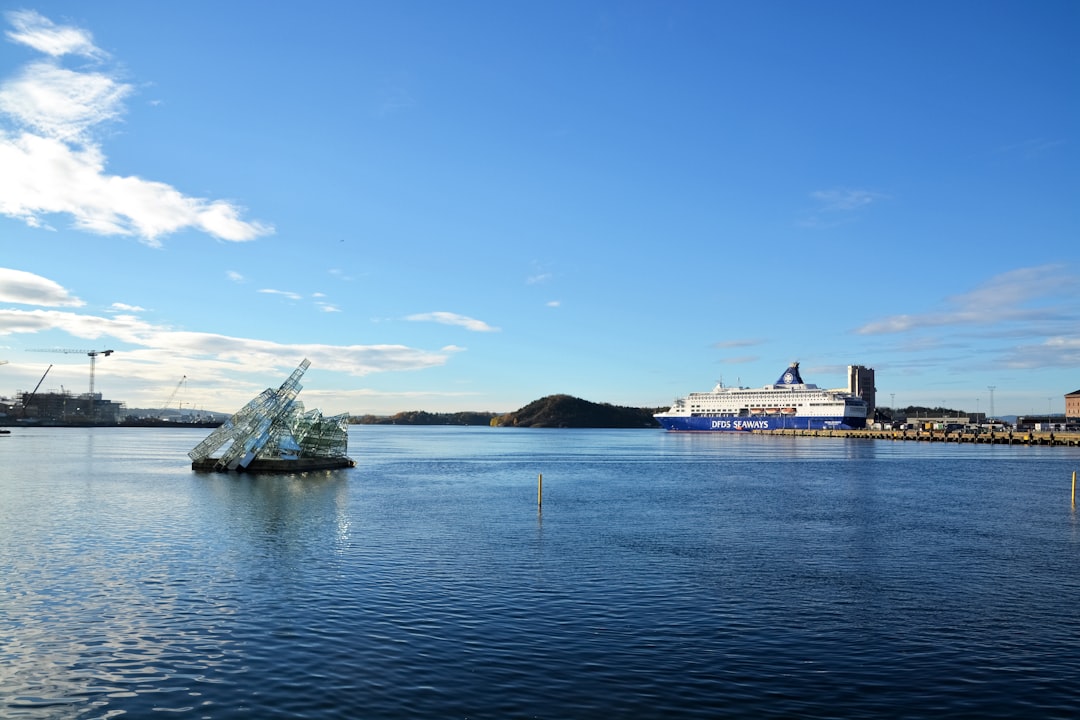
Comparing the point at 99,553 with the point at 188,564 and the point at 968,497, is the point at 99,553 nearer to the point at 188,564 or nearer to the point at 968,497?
the point at 188,564

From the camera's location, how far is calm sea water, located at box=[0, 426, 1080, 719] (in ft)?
57.4

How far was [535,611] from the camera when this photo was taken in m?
24.9

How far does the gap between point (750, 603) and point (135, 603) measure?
21.3 m

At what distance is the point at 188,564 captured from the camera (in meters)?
32.4

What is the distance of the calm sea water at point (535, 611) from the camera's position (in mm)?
17484

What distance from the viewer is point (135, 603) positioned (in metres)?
25.5

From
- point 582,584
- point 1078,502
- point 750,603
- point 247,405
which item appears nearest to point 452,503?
point 582,584

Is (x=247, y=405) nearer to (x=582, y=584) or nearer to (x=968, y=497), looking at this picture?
(x=582, y=584)

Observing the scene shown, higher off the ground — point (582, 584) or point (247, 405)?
point (247, 405)

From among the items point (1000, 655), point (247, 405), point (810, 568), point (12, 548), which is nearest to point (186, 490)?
point (247, 405)

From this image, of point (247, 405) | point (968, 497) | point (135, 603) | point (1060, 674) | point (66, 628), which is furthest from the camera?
point (247, 405)

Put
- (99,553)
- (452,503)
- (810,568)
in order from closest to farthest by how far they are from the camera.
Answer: (810,568)
(99,553)
(452,503)

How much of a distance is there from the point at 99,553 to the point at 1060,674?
37411 mm

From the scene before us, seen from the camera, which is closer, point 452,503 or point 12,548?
point 12,548
